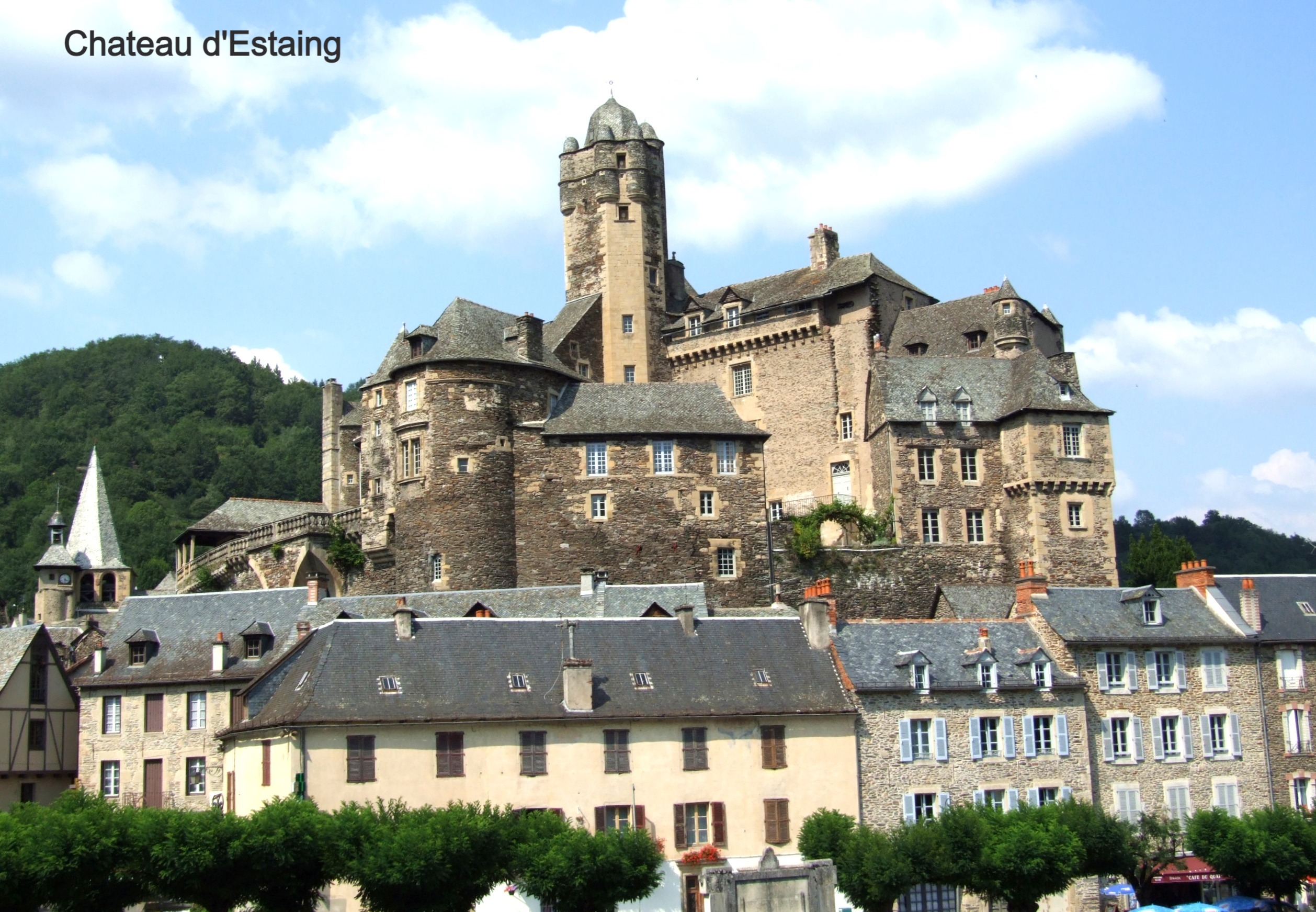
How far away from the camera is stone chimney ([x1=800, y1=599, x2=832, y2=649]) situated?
4378 cm

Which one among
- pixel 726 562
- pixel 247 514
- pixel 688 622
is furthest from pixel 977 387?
pixel 247 514

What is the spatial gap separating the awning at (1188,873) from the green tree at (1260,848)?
186cm

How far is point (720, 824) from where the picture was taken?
40.1 metres

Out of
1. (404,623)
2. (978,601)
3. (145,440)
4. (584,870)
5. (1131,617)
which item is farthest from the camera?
(145,440)

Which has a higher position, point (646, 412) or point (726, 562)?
point (646, 412)

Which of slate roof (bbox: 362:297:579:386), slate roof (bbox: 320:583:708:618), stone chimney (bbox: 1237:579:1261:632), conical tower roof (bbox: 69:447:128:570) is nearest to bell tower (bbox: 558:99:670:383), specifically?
slate roof (bbox: 362:297:579:386)

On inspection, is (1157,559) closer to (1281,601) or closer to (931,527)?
(931,527)

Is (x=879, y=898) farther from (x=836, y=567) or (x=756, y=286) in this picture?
(x=756, y=286)

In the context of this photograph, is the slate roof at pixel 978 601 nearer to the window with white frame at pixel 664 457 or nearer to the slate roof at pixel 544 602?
the slate roof at pixel 544 602

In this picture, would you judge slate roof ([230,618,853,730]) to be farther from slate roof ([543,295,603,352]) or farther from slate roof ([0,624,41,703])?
slate roof ([543,295,603,352])

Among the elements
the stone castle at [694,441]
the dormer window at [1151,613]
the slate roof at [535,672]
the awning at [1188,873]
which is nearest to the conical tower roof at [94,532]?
the stone castle at [694,441]

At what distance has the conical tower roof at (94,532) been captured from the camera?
7569 cm

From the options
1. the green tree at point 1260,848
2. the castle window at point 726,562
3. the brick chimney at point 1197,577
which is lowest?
the green tree at point 1260,848

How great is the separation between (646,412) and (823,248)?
55.5ft
